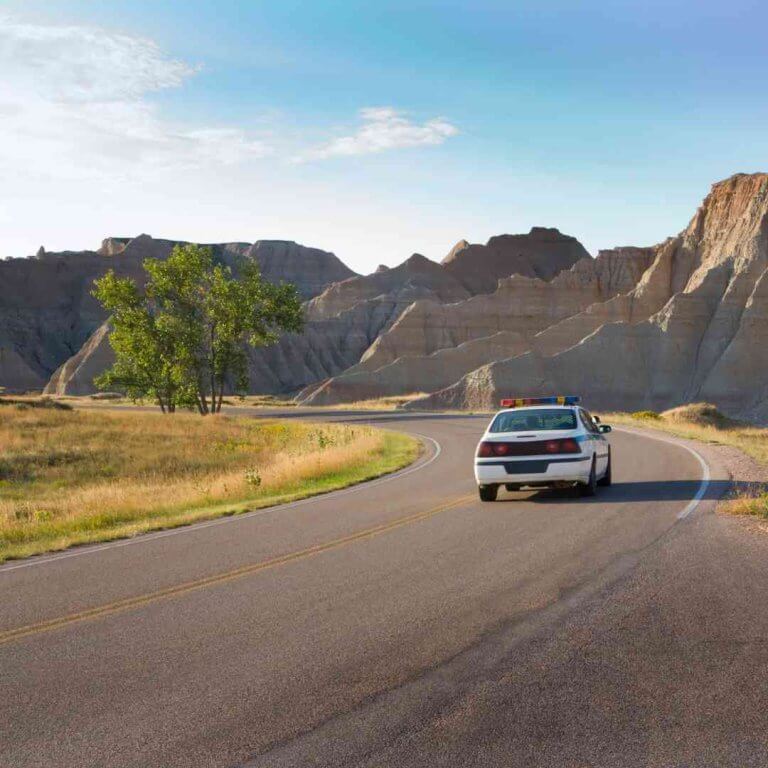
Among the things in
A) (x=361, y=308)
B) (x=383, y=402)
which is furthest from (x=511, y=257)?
(x=383, y=402)

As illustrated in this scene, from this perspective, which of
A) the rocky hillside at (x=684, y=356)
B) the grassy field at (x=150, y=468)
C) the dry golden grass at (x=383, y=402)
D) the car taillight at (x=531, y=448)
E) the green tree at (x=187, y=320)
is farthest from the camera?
the dry golden grass at (x=383, y=402)

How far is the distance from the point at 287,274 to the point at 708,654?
188 m

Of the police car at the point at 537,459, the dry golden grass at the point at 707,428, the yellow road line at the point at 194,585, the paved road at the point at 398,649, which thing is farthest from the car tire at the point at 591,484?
the dry golden grass at the point at 707,428

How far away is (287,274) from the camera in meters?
191

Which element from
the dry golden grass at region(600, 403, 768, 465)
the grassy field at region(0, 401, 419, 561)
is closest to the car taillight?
the grassy field at region(0, 401, 419, 561)

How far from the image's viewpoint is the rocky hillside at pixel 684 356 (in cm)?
6850

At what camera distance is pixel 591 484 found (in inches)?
594

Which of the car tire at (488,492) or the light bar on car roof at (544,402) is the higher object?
the light bar on car roof at (544,402)

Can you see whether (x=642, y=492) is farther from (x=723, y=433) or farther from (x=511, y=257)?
(x=511, y=257)

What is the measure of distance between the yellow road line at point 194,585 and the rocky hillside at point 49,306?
123198mm

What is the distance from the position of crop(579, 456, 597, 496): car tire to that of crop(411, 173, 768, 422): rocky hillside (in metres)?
53.4

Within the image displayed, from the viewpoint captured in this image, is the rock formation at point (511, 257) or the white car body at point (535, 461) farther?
the rock formation at point (511, 257)

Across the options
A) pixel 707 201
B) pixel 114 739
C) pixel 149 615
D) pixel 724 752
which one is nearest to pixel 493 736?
pixel 724 752

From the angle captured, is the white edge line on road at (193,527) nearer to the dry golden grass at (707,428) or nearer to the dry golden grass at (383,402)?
the dry golden grass at (707,428)
